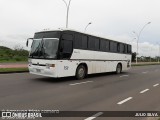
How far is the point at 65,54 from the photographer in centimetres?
1590

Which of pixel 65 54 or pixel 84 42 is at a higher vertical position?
pixel 84 42

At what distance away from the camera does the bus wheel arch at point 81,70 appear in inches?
683

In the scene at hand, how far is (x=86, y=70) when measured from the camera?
18484 mm

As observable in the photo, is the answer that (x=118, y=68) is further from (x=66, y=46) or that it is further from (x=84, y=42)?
(x=66, y=46)

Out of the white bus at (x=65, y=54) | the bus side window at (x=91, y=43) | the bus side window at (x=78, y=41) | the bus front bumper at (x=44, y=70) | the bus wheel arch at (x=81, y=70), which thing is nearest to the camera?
the bus front bumper at (x=44, y=70)

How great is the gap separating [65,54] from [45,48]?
1188 mm

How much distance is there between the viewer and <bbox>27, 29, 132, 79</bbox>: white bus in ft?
50.4

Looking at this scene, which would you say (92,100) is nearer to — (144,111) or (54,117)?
(144,111)

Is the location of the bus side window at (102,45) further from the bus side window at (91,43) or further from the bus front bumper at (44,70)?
the bus front bumper at (44,70)

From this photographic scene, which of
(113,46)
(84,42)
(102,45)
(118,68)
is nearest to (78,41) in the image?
(84,42)

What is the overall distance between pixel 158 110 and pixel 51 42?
8331 mm

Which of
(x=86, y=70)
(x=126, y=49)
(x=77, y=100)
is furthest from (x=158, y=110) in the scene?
(x=126, y=49)

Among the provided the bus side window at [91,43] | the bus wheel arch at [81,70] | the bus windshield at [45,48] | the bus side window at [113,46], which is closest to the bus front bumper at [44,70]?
the bus windshield at [45,48]

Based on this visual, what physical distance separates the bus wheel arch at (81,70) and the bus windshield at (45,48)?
2546 millimetres
